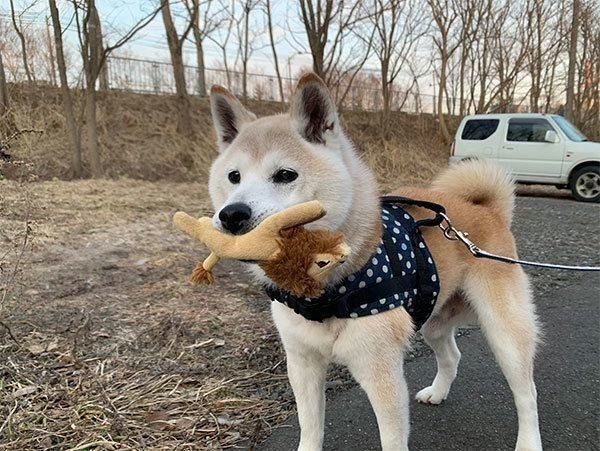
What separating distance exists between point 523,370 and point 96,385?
218 centimetres

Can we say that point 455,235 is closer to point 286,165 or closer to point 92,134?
point 286,165

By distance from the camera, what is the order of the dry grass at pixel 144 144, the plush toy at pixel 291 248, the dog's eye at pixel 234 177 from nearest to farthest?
the plush toy at pixel 291 248 → the dog's eye at pixel 234 177 → the dry grass at pixel 144 144

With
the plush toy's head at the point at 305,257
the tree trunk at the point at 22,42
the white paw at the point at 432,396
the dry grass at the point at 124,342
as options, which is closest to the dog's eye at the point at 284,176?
the plush toy's head at the point at 305,257

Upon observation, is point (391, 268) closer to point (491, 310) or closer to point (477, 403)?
point (491, 310)

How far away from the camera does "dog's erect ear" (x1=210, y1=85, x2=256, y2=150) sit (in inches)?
81.7

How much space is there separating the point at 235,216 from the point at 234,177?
366 millimetres

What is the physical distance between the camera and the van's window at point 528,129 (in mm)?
11211

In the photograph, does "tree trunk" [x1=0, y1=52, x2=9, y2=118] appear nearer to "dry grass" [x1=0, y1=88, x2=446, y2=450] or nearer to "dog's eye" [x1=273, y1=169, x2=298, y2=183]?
"dry grass" [x1=0, y1=88, x2=446, y2=450]

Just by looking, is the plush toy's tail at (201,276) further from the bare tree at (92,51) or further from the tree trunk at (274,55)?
the tree trunk at (274,55)

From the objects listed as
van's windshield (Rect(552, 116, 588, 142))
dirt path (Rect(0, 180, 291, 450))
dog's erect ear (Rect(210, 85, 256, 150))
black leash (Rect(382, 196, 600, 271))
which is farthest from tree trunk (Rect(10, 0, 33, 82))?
van's windshield (Rect(552, 116, 588, 142))

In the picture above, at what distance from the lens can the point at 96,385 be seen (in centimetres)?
253

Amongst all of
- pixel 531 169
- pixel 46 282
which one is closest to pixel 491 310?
pixel 46 282

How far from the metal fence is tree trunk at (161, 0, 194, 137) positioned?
9.92ft

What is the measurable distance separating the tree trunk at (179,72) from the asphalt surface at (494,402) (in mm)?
11992
